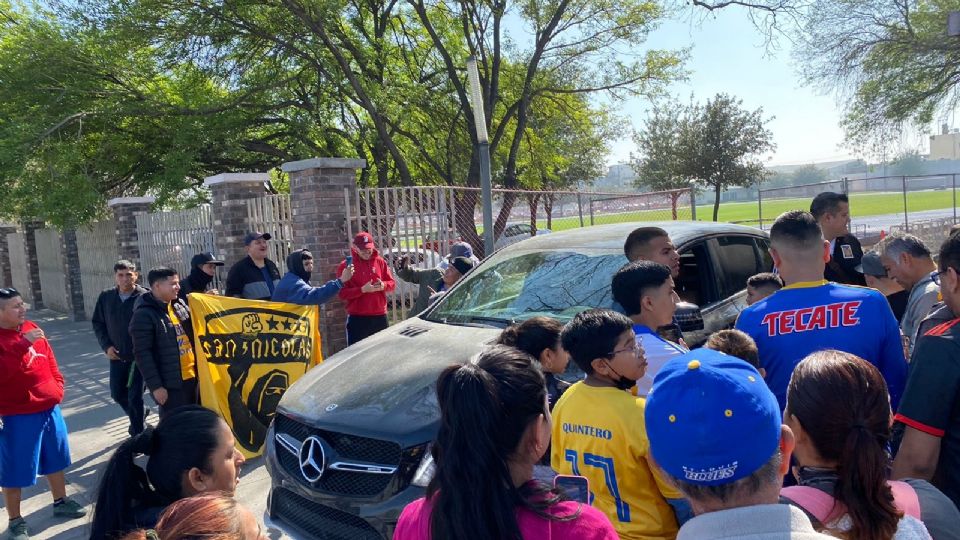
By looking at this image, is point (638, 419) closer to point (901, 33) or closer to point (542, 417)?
point (542, 417)

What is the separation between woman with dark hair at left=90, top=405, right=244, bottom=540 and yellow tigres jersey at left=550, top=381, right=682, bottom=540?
3.65 ft

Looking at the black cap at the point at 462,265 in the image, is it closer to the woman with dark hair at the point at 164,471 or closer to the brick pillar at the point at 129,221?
the woman with dark hair at the point at 164,471

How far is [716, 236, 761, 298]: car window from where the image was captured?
493 centimetres

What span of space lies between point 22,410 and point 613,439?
4.20 meters

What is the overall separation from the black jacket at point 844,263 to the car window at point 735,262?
1.70 ft

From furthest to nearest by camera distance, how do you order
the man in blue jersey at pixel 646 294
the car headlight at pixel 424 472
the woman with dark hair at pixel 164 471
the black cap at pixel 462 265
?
the black cap at pixel 462 265 → the car headlight at pixel 424 472 → the man in blue jersey at pixel 646 294 → the woman with dark hair at pixel 164 471

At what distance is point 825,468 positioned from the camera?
169 cm

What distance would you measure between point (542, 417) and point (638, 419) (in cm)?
61

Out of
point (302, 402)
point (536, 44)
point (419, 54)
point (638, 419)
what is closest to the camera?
point (638, 419)

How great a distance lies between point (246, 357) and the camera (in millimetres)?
5770

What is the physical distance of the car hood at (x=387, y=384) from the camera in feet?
11.1

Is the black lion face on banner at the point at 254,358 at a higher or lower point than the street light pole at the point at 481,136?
lower

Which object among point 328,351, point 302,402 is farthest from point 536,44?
point 302,402

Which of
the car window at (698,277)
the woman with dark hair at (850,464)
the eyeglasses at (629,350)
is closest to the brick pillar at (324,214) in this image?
the car window at (698,277)
